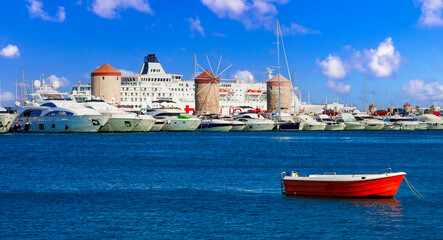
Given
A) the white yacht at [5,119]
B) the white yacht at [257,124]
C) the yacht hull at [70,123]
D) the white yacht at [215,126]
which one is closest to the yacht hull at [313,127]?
the white yacht at [257,124]

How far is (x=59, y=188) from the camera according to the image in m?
30.0

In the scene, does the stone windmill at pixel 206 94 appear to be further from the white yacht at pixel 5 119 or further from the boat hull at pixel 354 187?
the boat hull at pixel 354 187

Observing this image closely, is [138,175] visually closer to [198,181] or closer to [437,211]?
[198,181]

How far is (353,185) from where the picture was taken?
2514 centimetres

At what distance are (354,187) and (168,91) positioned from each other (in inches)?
5103

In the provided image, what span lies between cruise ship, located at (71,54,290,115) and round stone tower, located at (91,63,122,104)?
464 cm

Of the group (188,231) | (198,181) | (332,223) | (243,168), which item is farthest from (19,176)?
(332,223)

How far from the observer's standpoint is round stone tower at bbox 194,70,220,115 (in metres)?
140

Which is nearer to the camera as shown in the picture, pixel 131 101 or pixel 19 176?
pixel 19 176

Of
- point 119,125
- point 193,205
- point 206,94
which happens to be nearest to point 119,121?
point 119,125

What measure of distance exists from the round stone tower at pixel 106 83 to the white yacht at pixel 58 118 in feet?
132

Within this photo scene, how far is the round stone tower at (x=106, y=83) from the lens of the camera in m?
133

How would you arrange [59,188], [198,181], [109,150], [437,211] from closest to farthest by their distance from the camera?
[437,211] → [59,188] → [198,181] → [109,150]

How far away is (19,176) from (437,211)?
76.5 feet
